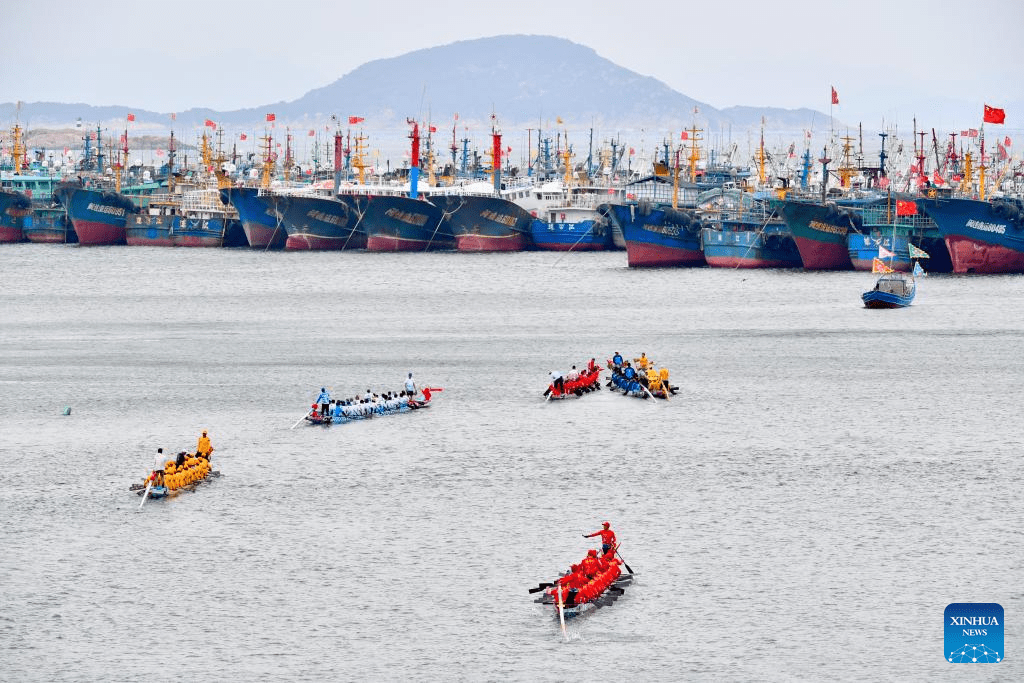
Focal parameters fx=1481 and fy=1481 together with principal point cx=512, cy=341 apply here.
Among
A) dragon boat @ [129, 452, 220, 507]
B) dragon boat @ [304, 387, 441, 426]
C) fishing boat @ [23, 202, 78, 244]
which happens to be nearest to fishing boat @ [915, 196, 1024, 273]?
dragon boat @ [304, 387, 441, 426]

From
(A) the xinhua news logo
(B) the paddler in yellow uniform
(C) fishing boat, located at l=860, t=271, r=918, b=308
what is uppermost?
(C) fishing boat, located at l=860, t=271, r=918, b=308

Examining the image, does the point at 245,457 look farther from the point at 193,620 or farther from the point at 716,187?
the point at 716,187

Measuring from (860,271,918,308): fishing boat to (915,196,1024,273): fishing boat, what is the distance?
16751 millimetres

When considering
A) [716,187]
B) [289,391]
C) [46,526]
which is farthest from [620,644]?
[716,187]

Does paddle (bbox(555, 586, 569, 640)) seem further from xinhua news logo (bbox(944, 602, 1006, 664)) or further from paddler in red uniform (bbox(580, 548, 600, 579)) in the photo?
xinhua news logo (bbox(944, 602, 1006, 664))

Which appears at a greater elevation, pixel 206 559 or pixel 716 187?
pixel 716 187

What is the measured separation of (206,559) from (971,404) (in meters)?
43.2

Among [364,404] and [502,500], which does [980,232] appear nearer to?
[364,404]

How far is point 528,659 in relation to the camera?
40.4 metres

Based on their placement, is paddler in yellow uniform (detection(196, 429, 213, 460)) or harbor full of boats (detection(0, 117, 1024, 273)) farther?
harbor full of boats (detection(0, 117, 1024, 273))

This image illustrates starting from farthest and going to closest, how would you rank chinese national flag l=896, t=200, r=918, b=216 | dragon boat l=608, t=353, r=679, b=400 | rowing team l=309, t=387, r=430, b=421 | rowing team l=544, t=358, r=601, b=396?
chinese national flag l=896, t=200, r=918, b=216 → dragon boat l=608, t=353, r=679, b=400 → rowing team l=544, t=358, r=601, b=396 → rowing team l=309, t=387, r=430, b=421

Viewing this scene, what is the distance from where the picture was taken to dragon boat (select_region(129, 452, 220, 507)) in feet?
181

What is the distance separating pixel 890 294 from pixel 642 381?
43448 mm

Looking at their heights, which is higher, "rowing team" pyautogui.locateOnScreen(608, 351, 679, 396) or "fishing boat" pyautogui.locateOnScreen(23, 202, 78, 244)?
"fishing boat" pyautogui.locateOnScreen(23, 202, 78, 244)
